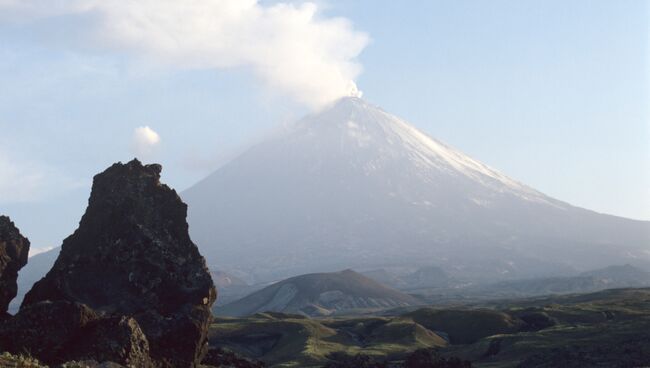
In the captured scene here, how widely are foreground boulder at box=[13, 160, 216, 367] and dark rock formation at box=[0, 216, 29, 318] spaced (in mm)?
1140

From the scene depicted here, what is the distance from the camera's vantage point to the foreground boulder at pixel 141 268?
35.3 m

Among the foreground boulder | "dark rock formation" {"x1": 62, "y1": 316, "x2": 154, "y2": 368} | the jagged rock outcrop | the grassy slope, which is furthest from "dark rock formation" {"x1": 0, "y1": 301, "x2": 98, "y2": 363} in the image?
the grassy slope

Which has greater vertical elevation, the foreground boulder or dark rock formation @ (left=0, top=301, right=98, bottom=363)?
the foreground boulder

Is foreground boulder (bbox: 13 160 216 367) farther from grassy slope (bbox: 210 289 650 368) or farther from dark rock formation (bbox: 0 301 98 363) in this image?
grassy slope (bbox: 210 289 650 368)

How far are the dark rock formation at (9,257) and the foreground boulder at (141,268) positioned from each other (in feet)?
3.74

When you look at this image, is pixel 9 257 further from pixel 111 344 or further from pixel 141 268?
pixel 111 344

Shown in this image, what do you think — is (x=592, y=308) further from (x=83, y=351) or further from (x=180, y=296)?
(x=83, y=351)

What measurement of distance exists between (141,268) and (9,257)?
6.89m

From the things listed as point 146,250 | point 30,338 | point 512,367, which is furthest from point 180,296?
point 512,367

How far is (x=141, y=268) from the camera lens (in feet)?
131

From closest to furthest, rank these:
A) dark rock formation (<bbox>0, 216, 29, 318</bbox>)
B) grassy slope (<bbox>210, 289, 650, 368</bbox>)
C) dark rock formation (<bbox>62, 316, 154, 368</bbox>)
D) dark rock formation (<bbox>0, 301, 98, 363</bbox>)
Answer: dark rock formation (<bbox>62, 316, 154, 368</bbox>) < dark rock formation (<bbox>0, 301, 98, 363</bbox>) < dark rock formation (<bbox>0, 216, 29, 318</bbox>) < grassy slope (<bbox>210, 289, 650, 368</bbox>)

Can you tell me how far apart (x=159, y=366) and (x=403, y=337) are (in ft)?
174

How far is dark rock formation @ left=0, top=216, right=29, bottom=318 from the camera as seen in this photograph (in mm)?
37938

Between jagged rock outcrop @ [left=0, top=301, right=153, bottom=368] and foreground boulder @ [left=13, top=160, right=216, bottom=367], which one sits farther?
foreground boulder @ [left=13, top=160, right=216, bottom=367]
